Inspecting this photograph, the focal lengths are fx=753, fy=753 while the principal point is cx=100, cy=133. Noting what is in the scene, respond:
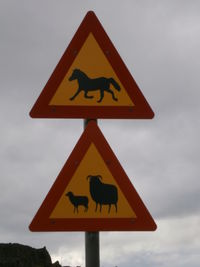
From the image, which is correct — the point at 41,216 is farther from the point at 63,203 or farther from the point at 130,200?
the point at 130,200

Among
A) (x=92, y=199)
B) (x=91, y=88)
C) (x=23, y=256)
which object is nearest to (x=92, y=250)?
(x=92, y=199)

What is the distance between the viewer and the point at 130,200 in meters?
4.66

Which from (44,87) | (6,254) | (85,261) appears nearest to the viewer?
(85,261)

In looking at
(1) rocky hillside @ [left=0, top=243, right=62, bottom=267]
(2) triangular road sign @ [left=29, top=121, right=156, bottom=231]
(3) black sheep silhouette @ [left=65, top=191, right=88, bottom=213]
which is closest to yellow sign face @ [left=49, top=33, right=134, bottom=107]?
(2) triangular road sign @ [left=29, top=121, right=156, bottom=231]

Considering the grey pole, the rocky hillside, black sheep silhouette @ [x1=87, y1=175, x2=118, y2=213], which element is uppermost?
the rocky hillside

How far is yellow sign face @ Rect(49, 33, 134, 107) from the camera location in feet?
15.9

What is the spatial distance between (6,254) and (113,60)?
16.0 metres

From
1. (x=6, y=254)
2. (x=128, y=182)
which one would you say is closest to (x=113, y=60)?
(x=128, y=182)

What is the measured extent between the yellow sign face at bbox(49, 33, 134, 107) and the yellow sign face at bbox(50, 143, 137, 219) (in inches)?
13.8

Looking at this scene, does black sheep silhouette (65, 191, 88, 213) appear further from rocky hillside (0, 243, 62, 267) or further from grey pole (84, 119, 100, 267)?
rocky hillside (0, 243, 62, 267)

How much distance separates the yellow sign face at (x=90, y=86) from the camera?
15.9 ft

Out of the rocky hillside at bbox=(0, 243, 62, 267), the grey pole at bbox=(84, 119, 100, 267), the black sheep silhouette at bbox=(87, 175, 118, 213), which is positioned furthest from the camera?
the rocky hillside at bbox=(0, 243, 62, 267)

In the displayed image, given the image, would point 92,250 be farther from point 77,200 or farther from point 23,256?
point 23,256

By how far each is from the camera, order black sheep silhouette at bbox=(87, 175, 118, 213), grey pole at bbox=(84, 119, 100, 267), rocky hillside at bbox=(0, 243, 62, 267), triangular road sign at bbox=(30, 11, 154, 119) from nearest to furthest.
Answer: grey pole at bbox=(84, 119, 100, 267), black sheep silhouette at bbox=(87, 175, 118, 213), triangular road sign at bbox=(30, 11, 154, 119), rocky hillside at bbox=(0, 243, 62, 267)
